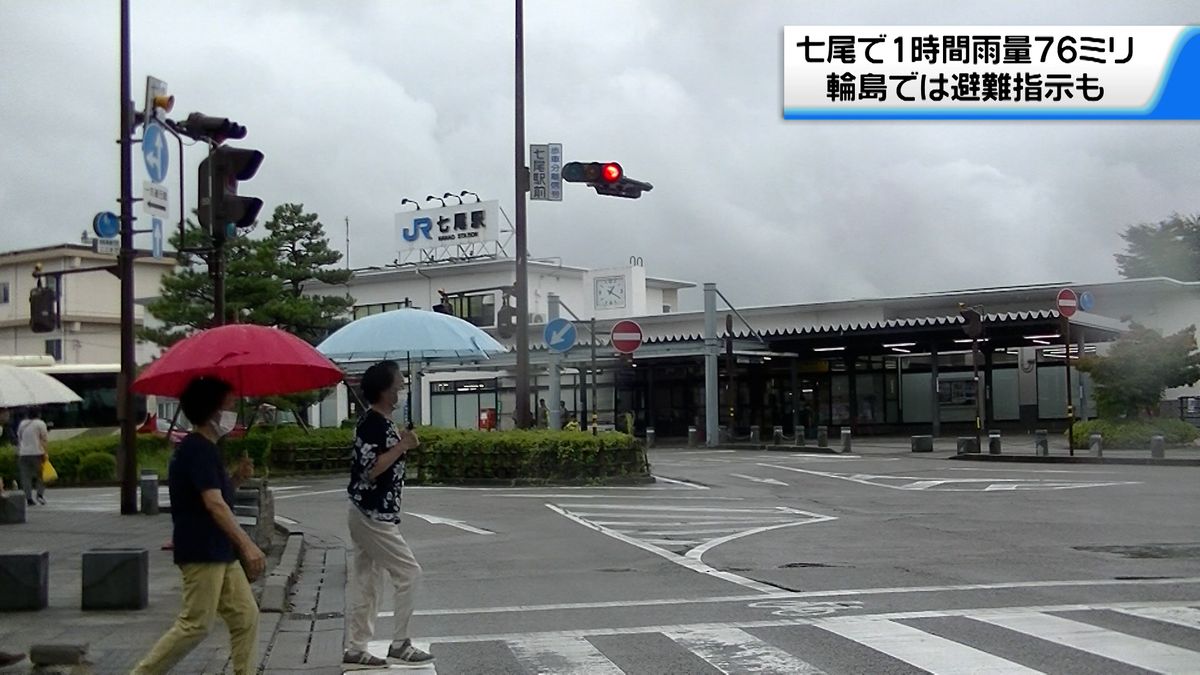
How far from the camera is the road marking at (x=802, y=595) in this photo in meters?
10.0

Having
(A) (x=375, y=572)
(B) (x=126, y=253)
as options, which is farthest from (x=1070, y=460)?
(A) (x=375, y=572)

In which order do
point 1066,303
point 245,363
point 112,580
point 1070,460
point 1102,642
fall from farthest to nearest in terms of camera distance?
point 1066,303
point 1070,460
point 245,363
point 112,580
point 1102,642

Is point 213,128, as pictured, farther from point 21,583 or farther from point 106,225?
point 106,225

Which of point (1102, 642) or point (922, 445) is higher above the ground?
point (922, 445)

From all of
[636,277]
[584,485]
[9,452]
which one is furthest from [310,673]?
[636,277]

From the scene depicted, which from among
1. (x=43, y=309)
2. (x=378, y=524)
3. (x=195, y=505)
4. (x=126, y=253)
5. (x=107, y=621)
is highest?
(x=126, y=253)

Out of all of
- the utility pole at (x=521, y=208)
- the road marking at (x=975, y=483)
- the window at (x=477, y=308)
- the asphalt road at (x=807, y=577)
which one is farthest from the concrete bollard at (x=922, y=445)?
the window at (x=477, y=308)

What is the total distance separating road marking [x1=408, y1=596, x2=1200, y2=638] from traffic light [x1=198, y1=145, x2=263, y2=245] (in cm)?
383

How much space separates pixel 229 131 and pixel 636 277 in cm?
4352

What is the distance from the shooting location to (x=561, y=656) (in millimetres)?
8023

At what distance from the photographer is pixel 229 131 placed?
1123cm

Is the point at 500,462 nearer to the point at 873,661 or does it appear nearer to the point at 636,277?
the point at 873,661

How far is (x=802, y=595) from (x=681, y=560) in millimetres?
2643

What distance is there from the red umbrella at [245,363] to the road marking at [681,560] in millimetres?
3990
